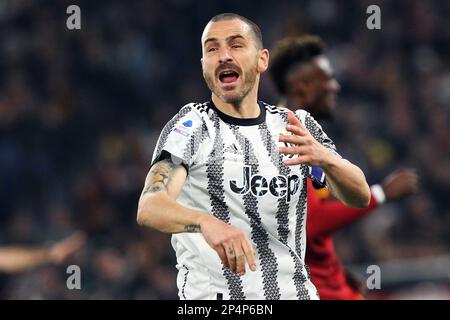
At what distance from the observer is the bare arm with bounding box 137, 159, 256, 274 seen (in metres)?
3.75

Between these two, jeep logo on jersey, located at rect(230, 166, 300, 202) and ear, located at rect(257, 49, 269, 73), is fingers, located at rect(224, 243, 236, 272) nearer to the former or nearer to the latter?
jeep logo on jersey, located at rect(230, 166, 300, 202)

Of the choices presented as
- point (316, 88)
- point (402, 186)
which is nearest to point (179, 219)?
point (402, 186)

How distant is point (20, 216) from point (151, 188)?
22.1 feet

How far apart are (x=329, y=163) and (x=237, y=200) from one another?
437 millimetres

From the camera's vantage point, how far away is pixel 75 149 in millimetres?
11367

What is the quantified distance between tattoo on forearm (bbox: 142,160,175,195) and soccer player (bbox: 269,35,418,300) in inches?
53.0

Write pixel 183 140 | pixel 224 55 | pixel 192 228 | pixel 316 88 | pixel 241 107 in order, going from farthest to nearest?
1. pixel 316 88
2. pixel 241 107
3. pixel 224 55
4. pixel 183 140
5. pixel 192 228

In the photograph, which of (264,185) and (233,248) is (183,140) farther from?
(233,248)

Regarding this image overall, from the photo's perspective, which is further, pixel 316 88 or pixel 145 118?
pixel 145 118

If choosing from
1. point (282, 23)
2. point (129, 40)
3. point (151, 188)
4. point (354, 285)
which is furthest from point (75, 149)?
point (151, 188)

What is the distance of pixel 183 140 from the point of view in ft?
14.5

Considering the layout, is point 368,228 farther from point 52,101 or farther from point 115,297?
point 52,101

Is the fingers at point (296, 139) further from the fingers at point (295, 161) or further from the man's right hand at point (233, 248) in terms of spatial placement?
the man's right hand at point (233, 248)

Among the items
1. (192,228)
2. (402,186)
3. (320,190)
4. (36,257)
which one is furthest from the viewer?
(36,257)
